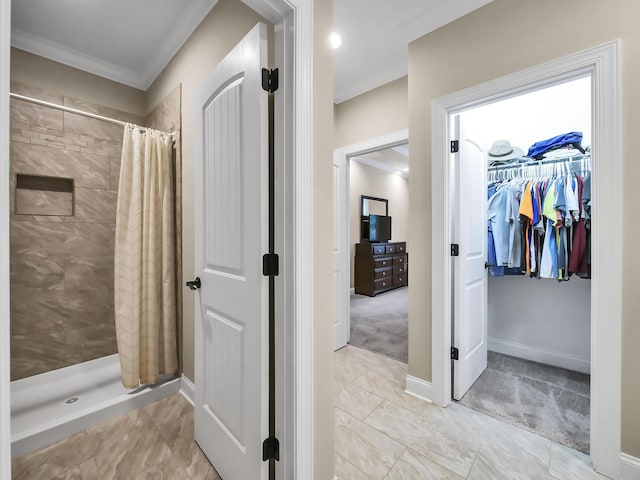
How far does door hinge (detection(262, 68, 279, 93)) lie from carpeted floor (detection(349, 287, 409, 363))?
8.27ft

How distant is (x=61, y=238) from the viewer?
2.25 metres

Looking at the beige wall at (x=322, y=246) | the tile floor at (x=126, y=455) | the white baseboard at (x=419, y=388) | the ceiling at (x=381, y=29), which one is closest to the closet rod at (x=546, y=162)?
the ceiling at (x=381, y=29)

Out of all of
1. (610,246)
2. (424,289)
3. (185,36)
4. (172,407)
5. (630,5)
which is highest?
(185,36)

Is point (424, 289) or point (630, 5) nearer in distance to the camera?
point (630, 5)

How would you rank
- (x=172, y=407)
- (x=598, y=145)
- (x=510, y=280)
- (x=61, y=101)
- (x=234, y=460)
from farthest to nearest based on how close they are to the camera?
1. (x=510, y=280)
2. (x=61, y=101)
3. (x=172, y=407)
4. (x=598, y=145)
5. (x=234, y=460)

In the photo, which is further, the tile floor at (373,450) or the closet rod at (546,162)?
the closet rod at (546,162)

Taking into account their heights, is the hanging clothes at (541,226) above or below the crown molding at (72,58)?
below

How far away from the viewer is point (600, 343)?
1348 millimetres

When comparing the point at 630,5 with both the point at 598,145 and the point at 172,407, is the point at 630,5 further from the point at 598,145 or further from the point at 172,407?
the point at 172,407

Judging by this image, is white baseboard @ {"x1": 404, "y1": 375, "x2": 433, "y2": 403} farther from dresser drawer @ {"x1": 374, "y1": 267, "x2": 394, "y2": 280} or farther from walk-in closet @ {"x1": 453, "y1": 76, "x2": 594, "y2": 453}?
dresser drawer @ {"x1": 374, "y1": 267, "x2": 394, "y2": 280}

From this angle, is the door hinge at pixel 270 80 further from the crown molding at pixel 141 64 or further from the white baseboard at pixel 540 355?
the white baseboard at pixel 540 355

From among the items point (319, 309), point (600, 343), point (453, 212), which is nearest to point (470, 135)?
point (453, 212)

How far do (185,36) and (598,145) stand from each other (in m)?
2.72

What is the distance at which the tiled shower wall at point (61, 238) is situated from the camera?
2076 millimetres
